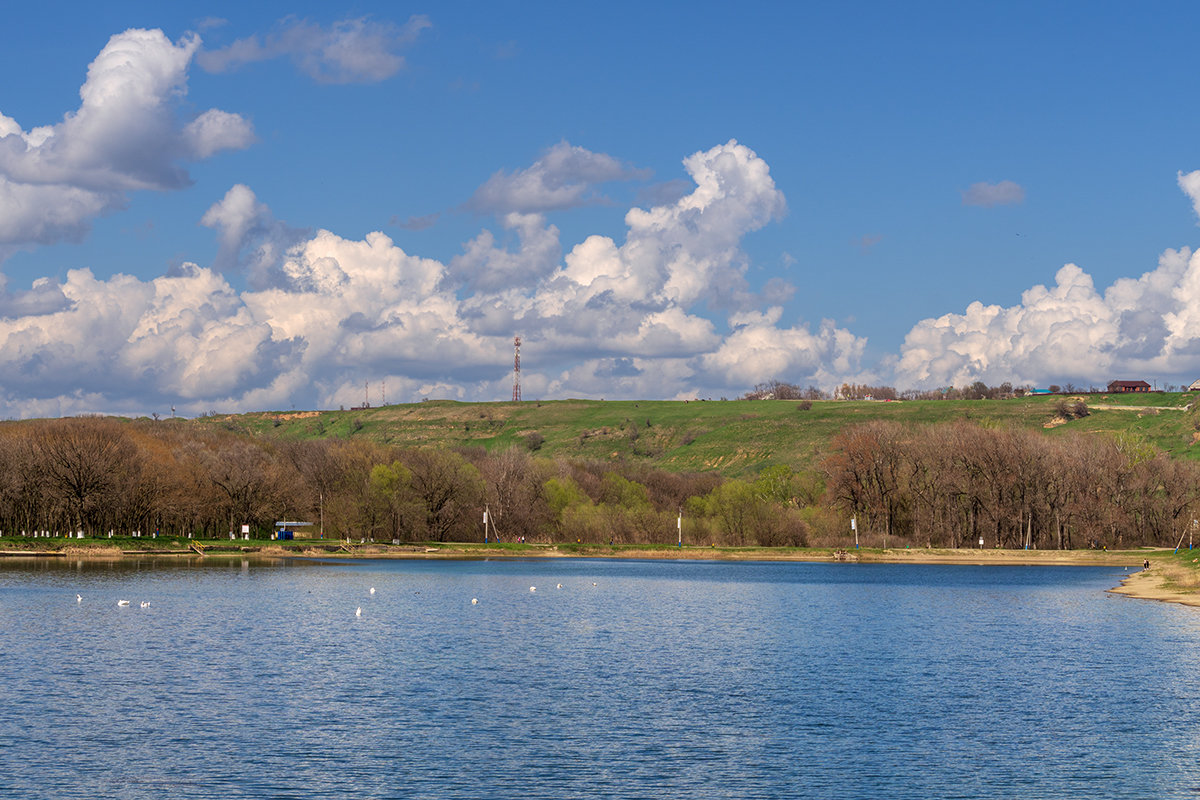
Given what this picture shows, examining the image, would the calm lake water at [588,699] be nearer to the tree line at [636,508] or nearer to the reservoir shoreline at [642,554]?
the reservoir shoreline at [642,554]

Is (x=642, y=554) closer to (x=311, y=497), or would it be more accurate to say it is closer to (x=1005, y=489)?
(x=1005, y=489)

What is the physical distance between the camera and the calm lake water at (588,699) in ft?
106

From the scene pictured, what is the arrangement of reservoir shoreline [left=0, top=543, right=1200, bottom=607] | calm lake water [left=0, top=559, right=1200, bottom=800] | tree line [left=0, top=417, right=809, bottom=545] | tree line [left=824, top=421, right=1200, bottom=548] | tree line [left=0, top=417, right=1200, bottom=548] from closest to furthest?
calm lake water [left=0, top=559, right=1200, bottom=800] < reservoir shoreline [left=0, top=543, right=1200, bottom=607] < tree line [left=0, top=417, right=809, bottom=545] < tree line [left=0, top=417, right=1200, bottom=548] < tree line [left=824, top=421, right=1200, bottom=548]

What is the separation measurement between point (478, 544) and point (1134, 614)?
116m

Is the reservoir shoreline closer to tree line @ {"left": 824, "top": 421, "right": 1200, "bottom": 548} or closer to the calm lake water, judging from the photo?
tree line @ {"left": 824, "top": 421, "right": 1200, "bottom": 548}

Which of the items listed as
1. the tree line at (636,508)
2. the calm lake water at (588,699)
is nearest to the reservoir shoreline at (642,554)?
the tree line at (636,508)

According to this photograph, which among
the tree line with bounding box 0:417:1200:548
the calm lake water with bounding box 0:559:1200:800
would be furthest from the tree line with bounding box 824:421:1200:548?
the calm lake water with bounding box 0:559:1200:800

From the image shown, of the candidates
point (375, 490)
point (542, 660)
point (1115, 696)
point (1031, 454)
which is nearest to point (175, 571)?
point (375, 490)

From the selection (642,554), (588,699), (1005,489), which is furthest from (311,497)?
(588,699)

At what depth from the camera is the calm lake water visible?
32188mm

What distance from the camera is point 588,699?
147 feet

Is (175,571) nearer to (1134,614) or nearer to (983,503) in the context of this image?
(1134,614)

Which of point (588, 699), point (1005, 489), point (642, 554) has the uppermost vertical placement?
point (1005, 489)

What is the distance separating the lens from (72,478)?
506 feet
